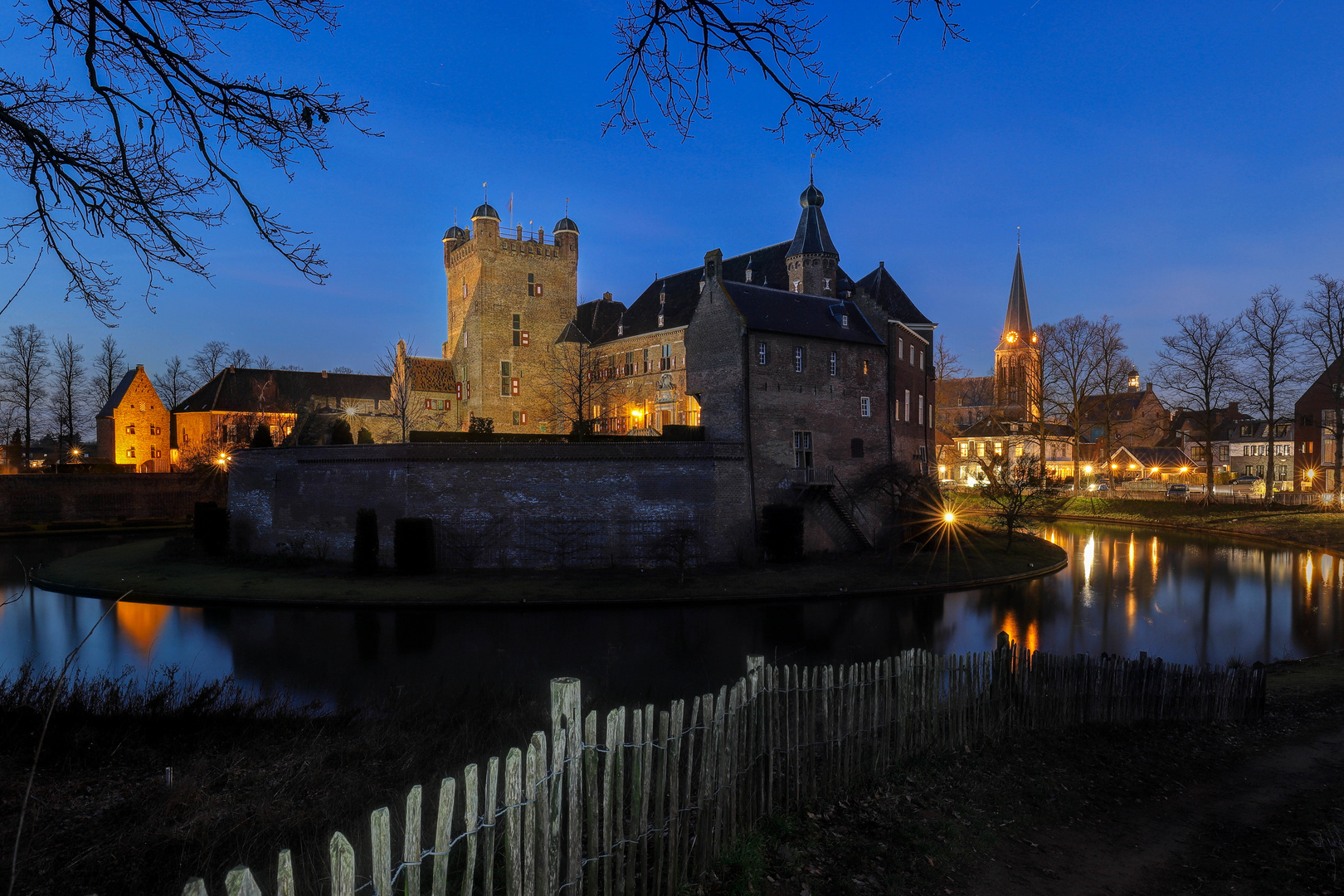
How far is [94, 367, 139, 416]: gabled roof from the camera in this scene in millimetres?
64312

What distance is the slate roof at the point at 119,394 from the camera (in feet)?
211

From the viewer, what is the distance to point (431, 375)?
55.5 m

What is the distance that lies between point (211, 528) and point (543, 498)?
1450 cm

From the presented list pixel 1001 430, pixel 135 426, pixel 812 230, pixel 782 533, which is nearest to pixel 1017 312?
pixel 1001 430

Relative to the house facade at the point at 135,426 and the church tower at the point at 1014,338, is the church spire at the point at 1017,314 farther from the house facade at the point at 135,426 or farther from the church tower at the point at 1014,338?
the house facade at the point at 135,426

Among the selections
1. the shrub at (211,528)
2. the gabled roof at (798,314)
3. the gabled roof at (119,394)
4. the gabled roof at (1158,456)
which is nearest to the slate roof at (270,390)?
the gabled roof at (119,394)

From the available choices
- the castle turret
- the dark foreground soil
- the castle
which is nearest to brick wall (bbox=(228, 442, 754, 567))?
the castle

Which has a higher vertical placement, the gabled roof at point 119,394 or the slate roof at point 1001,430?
the gabled roof at point 119,394

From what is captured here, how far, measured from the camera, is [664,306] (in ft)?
153

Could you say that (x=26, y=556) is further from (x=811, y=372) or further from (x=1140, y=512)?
(x=1140, y=512)

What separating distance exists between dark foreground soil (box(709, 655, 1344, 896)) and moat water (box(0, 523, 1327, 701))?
5.11m

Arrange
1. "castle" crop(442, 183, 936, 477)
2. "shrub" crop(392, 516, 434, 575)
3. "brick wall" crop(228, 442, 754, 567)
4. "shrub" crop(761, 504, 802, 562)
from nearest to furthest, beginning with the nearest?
"shrub" crop(392, 516, 434, 575), "brick wall" crop(228, 442, 754, 567), "shrub" crop(761, 504, 802, 562), "castle" crop(442, 183, 936, 477)

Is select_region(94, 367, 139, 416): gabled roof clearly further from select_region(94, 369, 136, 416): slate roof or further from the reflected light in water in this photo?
the reflected light in water

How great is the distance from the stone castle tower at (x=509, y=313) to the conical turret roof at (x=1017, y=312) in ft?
162
